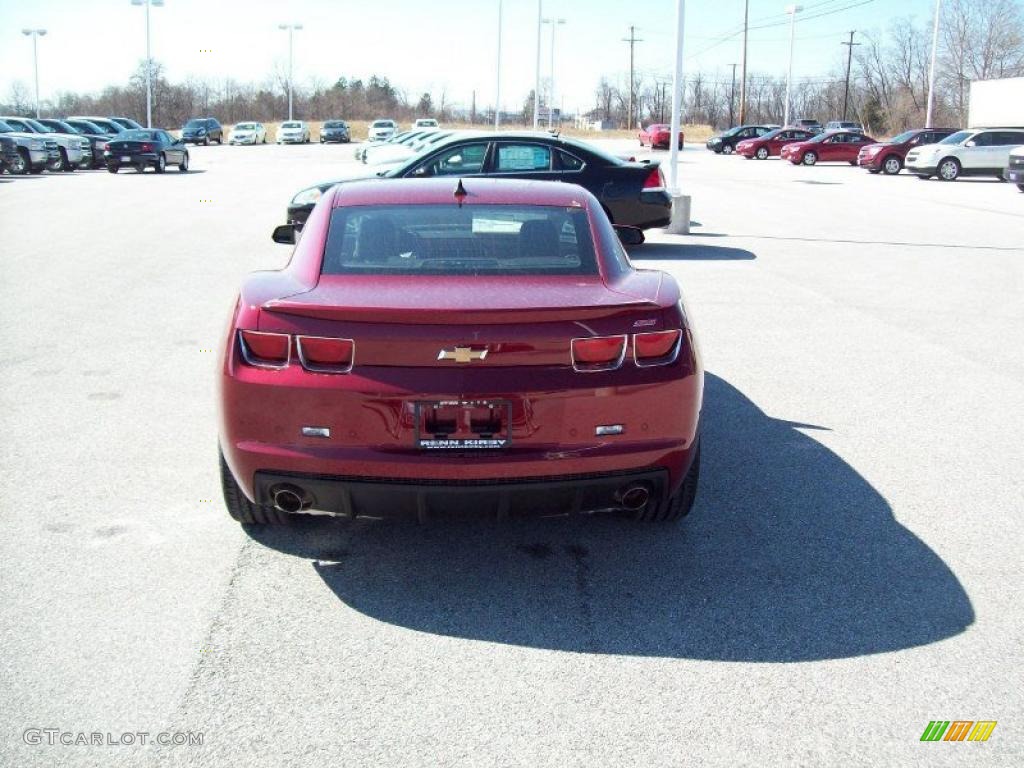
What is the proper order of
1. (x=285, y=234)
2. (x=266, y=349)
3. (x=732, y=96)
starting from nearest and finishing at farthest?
(x=266, y=349)
(x=285, y=234)
(x=732, y=96)

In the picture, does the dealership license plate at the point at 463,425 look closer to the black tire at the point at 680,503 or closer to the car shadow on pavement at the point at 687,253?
the black tire at the point at 680,503

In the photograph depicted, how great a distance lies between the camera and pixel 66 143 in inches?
1382

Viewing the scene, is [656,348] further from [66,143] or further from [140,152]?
[66,143]

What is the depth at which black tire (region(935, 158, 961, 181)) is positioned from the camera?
35.8 metres

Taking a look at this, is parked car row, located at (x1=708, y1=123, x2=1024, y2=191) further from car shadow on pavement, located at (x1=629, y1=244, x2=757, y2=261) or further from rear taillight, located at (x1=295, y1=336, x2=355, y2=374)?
rear taillight, located at (x1=295, y1=336, x2=355, y2=374)

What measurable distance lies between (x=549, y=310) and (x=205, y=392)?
149 inches

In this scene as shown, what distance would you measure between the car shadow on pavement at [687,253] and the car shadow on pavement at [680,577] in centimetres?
962

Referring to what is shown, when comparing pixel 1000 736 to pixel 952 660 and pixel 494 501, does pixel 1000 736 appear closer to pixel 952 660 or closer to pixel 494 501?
pixel 952 660

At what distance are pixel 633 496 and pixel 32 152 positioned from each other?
106ft

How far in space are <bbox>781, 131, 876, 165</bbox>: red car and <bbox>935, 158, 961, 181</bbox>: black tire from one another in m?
9.96

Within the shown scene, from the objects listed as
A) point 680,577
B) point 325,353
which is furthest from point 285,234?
point 680,577

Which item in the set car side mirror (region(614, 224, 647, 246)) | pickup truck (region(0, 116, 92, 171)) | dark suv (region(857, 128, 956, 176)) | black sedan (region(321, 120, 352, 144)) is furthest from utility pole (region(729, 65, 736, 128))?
car side mirror (region(614, 224, 647, 246))
